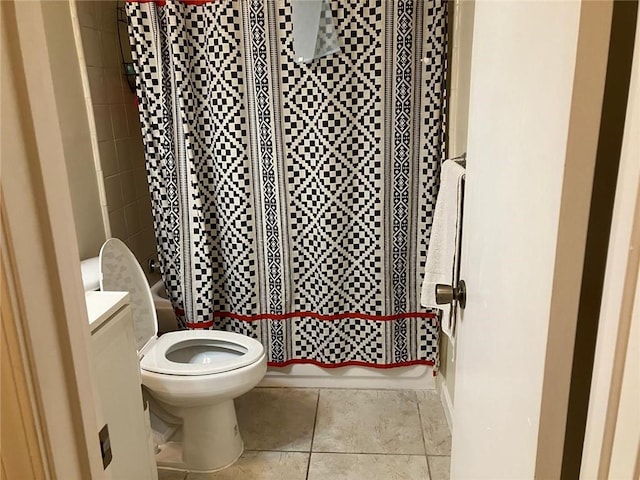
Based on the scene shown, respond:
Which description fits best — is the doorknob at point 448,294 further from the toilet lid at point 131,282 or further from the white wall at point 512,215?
the toilet lid at point 131,282

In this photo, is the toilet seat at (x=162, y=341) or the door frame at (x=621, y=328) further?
the toilet seat at (x=162, y=341)

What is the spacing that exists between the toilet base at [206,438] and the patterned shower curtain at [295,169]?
0.53 meters

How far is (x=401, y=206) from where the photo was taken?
246 cm

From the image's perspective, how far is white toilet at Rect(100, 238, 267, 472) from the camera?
204cm

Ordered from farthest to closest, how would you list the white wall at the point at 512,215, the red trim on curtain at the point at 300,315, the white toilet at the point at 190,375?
1. the red trim on curtain at the point at 300,315
2. the white toilet at the point at 190,375
3. the white wall at the point at 512,215

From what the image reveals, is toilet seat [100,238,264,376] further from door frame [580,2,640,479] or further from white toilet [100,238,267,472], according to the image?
door frame [580,2,640,479]

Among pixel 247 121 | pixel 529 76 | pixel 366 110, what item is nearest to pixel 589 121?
pixel 529 76

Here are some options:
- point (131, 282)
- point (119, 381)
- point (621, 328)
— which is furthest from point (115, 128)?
point (621, 328)

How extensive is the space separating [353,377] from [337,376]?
0.26 feet

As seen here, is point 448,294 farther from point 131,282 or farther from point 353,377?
point 353,377

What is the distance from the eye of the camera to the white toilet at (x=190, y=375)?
2037 mm

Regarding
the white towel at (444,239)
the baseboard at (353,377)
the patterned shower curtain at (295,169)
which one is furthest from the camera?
the baseboard at (353,377)

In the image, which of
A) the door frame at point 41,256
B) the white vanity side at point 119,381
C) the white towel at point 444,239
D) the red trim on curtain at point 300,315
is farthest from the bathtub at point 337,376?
the door frame at point 41,256

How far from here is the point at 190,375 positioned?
202 cm
